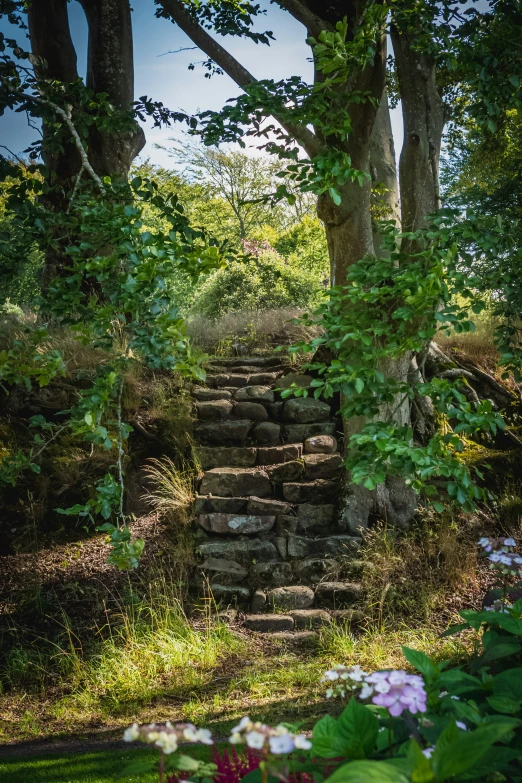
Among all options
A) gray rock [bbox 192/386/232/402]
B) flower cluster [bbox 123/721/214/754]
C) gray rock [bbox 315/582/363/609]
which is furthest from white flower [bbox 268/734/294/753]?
gray rock [bbox 192/386/232/402]

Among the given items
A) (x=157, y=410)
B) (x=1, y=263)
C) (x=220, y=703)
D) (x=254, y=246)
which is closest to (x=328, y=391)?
(x=1, y=263)

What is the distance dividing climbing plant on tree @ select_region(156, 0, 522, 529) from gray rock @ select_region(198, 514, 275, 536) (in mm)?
822

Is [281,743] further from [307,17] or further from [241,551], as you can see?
[307,17]

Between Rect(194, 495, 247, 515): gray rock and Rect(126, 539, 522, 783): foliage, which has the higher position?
Rect(126, 539, 522, 783): foliage

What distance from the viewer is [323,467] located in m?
6.42

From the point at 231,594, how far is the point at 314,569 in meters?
0.77

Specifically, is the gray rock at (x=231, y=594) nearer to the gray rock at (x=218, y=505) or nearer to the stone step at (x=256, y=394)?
the gray rock at (x=218, y=505)

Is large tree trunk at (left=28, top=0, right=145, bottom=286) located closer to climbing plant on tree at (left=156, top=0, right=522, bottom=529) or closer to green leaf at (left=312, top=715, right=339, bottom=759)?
climbing plant on tree at (left=156, top=0, right=522, bottom=529)

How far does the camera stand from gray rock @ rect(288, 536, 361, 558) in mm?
5785

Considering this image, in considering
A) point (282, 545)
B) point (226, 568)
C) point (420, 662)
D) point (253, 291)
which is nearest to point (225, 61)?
point (282, 545)

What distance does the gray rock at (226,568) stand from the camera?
223 inches

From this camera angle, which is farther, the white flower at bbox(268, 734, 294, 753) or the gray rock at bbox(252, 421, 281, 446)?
the gray rock at bbox(252, 421, 281, 446)

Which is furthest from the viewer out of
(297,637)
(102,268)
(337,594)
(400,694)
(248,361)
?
(248,361)

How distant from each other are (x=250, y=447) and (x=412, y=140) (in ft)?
11.2
